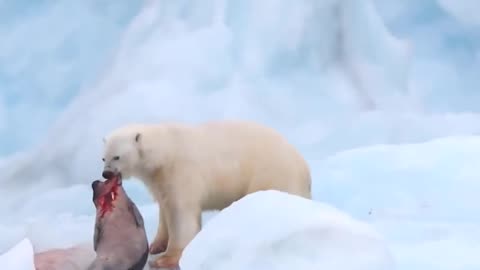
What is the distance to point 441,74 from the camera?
2268 mm

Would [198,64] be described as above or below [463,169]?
above

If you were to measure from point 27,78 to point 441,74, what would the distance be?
1.01 m

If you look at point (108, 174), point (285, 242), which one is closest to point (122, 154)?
point (108, 174)

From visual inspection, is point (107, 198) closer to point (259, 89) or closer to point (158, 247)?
point (158, 247)

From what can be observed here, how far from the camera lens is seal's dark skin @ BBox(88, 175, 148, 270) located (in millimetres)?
1287

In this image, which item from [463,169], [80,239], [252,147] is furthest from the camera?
[463,169]

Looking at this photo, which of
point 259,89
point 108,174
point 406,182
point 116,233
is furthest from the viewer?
point 259,89

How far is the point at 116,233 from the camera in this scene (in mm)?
1323

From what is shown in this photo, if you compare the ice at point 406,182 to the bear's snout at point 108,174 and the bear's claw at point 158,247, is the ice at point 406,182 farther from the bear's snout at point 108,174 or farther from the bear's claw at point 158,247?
the bear's snout at point 108,174

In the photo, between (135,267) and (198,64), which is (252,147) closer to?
(135,267)

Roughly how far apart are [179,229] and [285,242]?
14.8 inches

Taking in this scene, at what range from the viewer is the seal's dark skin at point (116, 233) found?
1287 millimetres

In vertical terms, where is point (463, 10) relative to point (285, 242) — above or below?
above

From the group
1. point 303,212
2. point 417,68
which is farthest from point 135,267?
point 417,68
